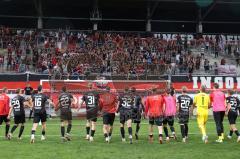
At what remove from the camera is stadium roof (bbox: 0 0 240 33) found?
47062mm

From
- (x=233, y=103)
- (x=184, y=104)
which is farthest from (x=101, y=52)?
(x=233, y=103)

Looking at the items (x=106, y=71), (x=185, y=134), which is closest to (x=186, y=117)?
(x=185, y=134)

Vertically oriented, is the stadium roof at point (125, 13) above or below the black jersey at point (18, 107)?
above

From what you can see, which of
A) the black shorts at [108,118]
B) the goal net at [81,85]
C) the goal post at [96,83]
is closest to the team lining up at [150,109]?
the black shorts at [108,118]

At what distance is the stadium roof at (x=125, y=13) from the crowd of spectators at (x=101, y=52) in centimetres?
185

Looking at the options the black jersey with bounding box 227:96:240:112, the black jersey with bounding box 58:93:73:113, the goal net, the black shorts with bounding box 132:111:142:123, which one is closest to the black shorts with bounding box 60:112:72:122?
the black jersey with bounding box 58:93:73:113

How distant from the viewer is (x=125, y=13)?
49.3m

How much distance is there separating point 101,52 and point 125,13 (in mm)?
9445

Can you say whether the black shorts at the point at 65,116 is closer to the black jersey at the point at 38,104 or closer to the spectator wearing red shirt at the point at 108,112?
the black jersey at the point at 38,104

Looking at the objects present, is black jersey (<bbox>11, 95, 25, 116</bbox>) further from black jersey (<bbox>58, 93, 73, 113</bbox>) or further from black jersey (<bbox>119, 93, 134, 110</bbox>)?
black jersey (<bbox>119, 93, 134, 110</bbox>)

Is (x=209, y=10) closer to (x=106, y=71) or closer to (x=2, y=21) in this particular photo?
Result: (x=106, y=71)

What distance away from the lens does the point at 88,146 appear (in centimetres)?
1683

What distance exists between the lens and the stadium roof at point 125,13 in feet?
154

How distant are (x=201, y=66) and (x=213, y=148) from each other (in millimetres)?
26311
